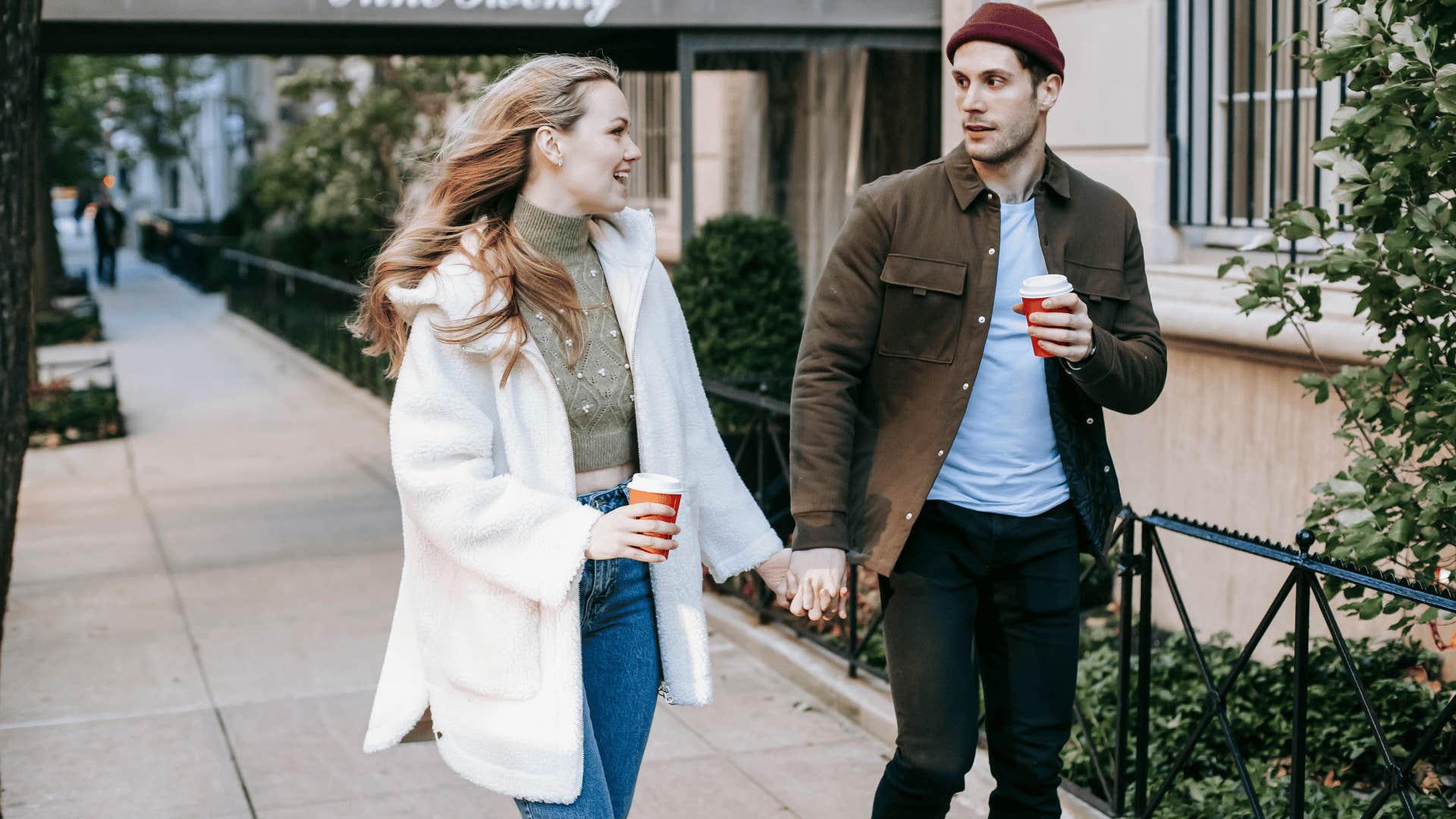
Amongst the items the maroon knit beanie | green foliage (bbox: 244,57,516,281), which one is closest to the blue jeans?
the maroon knit beanie

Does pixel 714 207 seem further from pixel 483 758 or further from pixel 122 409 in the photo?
pixel 483 758

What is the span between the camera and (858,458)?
338 centimetres

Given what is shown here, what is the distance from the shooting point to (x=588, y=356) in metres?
2.97

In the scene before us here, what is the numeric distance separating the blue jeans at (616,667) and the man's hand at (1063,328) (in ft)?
2.66

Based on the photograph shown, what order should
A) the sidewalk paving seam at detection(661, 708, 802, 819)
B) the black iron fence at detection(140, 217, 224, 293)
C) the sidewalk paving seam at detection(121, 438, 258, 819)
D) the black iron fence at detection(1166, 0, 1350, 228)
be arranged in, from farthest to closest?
1. the black iron fence at detection(140, 217, 224, 293)
2. the black iron fence at detection(1166, 0, 1350, 228)
3. the sidewalk paving seam at detection(121, 438, 258, 819)
4. the sidewalk paving seam at detection(661, 708, 802, 819)

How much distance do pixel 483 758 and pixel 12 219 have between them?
260cm

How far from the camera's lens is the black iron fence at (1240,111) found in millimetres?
6355

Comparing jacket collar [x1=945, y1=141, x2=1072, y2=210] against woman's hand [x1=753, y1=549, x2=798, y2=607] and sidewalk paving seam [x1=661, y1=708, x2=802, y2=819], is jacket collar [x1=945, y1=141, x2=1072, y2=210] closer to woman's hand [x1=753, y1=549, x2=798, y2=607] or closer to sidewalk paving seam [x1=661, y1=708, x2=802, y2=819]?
woman's hand [x1=753, y1=549, x2=798, y2=607]

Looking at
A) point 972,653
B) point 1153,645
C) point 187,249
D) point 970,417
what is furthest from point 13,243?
point 187,249

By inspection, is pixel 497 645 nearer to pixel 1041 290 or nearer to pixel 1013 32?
pixel 1041 290

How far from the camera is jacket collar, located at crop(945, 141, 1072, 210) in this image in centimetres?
331

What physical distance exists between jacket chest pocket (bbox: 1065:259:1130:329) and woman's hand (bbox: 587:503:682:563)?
1.09m

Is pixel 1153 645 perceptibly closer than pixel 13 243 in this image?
No

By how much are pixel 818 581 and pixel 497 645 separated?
652 millimetres
